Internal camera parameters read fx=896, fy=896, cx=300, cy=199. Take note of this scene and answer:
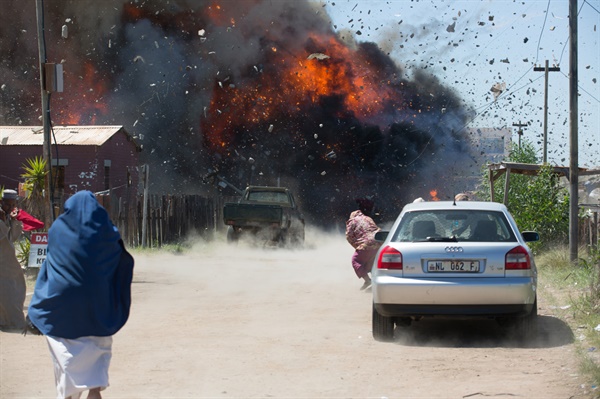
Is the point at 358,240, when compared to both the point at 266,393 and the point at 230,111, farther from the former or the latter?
the point at 230,111

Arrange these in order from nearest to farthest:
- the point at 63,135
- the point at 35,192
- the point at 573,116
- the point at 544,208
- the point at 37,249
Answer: the point at 37,249 → the point at 573,116 → the point at 35,192 → the point at 544,208 → the point at 63,135

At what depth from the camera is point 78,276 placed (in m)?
5.28

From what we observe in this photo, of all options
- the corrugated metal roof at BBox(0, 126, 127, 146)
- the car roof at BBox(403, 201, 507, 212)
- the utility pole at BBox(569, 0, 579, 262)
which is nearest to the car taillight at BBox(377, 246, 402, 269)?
the car roof at BBox(403, 201, 507, 212)

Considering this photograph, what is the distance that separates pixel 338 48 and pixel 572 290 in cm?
3623

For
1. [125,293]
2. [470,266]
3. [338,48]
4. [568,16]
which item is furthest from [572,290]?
[338,48]

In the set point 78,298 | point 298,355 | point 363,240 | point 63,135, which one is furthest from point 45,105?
point 63,135

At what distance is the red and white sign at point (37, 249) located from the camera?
12.9 metres

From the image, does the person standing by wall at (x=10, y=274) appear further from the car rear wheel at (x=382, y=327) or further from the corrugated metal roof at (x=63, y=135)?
the corrugated metal roof at (x=63, y=135)

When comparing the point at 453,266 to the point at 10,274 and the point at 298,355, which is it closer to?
the point at 298,355

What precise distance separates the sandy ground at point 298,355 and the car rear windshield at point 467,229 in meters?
1.13

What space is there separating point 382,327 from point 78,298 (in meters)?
4.99

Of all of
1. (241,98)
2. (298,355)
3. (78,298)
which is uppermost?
(241,98)

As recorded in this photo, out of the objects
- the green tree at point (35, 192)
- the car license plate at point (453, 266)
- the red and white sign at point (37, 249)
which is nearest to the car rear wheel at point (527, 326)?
the car license plate at point (453, 266)

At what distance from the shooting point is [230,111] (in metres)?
46.9
